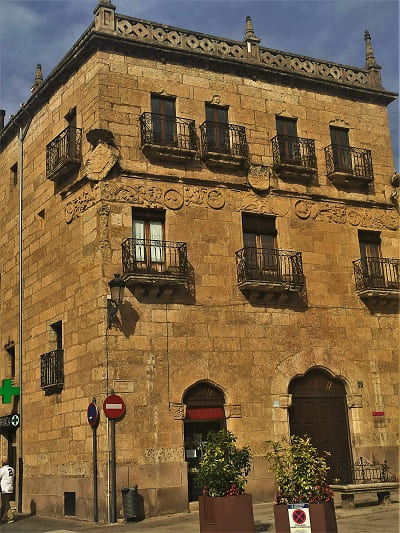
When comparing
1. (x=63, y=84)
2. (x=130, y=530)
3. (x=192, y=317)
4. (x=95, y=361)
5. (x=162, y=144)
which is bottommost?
(x=130, y=530)

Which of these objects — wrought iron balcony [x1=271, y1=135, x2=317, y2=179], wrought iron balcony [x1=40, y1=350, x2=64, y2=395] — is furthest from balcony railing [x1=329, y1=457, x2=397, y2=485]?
wrought iron balcony [x1=271, y1=135, x2=317, y2=179]

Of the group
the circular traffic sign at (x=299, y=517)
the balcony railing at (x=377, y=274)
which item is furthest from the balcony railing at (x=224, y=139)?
the circular traffic sign at (x=299, y=517)

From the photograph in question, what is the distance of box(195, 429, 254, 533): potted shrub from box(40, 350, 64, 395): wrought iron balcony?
7.61 m

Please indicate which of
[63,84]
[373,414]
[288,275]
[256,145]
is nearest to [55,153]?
[63,84]

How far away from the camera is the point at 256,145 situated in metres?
20.5

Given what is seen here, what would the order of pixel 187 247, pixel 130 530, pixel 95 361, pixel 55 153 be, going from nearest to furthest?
pixel 130 530 → pixel 95 361 → pixel 187 247 → pixel 55 153

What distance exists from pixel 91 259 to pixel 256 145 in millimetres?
6213

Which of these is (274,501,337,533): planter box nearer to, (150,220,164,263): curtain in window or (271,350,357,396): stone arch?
(271,350,357,396): stone arch

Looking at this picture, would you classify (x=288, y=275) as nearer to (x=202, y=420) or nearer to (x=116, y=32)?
(x=202, y=420)

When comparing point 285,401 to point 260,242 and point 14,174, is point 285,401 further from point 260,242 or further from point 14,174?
point 14,174

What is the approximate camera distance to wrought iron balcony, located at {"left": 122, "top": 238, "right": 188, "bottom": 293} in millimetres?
17453

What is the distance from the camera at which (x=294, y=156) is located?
2086cm

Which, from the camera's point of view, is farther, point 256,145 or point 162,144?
point 256,145

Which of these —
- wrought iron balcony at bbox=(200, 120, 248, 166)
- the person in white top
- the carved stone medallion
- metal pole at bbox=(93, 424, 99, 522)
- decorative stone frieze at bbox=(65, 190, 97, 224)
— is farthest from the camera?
wrought iron balcony at bbox=(200, 120, 248, 166)
